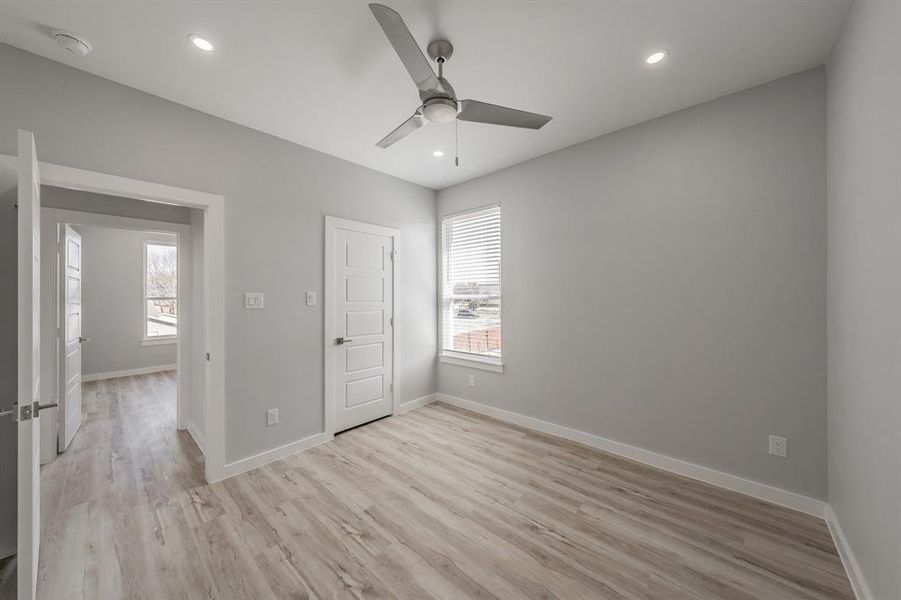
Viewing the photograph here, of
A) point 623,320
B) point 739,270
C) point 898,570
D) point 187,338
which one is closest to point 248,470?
point 187,338

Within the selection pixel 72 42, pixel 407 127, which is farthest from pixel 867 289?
pixel 72 42

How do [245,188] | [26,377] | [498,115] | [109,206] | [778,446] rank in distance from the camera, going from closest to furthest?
[26,377]
[498,115]
[778,446]
[245,188]
[109,206]

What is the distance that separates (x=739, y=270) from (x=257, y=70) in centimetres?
350

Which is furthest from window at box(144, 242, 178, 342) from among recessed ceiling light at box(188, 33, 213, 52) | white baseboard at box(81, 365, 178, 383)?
recessed ceiling light at box(188, 33, 213, 52)

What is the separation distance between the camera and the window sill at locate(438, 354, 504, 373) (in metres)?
3.94

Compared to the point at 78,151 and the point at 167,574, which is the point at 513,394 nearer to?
the point at 167,574

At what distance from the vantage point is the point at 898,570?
123 cm

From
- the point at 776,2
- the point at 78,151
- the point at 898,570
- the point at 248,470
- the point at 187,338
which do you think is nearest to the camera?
the point at 898,570

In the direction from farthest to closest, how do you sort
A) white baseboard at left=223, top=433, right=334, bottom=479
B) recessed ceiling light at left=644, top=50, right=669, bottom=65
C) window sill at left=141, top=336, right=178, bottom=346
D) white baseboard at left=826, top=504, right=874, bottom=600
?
window sill at left=141, top=336, right=178, bottom=346 → white baseboard at left=223, top=433, right=334, bottom=479 → recessed ceiling light at left=644, top=50, right=669, bottom=65 → white baseboard at left=826, top=504, right=874, bottom=600

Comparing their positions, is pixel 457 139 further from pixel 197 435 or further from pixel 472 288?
pixel 197 435

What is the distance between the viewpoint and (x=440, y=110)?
1.81 meters

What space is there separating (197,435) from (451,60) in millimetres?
3983

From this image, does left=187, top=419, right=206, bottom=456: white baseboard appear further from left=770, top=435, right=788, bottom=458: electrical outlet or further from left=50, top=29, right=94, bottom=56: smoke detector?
left=770, top=435, right=788, bottom=458: electrical outlet

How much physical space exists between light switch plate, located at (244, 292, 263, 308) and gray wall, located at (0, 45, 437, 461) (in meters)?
0.04
